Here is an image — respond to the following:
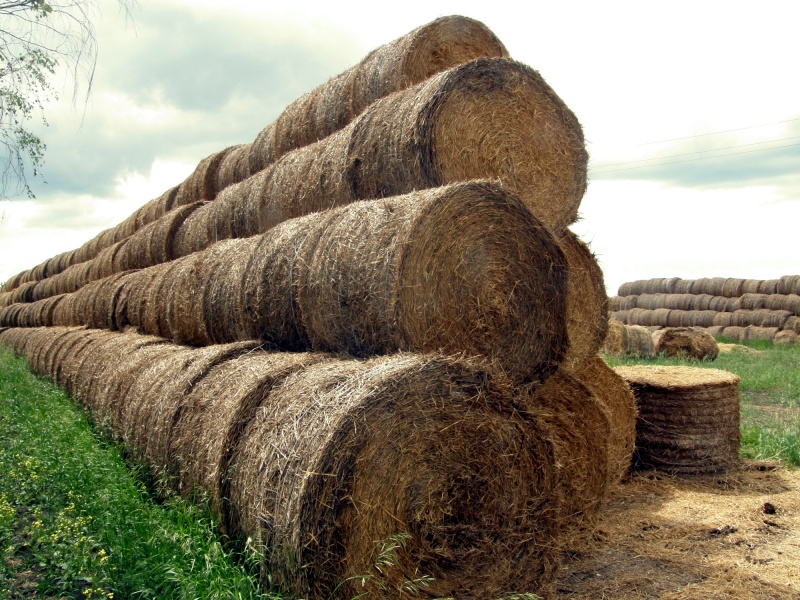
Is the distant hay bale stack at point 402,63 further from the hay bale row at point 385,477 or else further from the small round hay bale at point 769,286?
the small round hay bale at point 769,286

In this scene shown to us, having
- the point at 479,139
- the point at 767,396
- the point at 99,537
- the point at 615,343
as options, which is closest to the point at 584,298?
the point at 479,139

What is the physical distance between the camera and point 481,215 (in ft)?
13.7

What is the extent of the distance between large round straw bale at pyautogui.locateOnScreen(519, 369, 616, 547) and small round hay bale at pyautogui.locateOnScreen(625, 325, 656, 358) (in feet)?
37.2

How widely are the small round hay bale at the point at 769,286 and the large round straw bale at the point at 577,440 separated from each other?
1994 centimetres

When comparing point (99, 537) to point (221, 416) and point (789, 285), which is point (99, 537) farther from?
point (789, 285)

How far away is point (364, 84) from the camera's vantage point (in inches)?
258

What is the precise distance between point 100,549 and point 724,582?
140 inches

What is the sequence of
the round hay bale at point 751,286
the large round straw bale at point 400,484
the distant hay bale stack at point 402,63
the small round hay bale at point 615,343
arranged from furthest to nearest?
1. the round hay bale at point 751,286
2. the small round hay bale at point 615,343
3. the distant hay bale stack at point 402,63
4. the large round straw bale at point 400,484

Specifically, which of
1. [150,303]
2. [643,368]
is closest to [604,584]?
[643,368]

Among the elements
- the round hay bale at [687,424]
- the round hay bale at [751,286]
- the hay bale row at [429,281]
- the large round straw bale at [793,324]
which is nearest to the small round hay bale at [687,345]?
the large round straw bale at [793,324]

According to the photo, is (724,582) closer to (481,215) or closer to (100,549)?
(481,215)

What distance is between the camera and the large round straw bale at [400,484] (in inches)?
125

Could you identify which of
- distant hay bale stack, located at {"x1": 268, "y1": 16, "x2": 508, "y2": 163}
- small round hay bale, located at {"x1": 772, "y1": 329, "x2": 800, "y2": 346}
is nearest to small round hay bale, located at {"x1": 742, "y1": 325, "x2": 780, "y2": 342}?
small round hay bale, located at {"x1": 772, "y1": 329, "x2": 800, "y2": 346}

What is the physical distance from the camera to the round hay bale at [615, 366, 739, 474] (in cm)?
626
